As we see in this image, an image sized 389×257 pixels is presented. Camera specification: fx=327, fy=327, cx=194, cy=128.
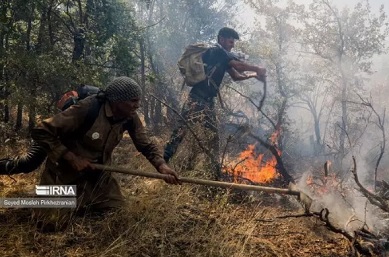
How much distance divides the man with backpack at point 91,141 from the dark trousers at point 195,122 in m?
1.39

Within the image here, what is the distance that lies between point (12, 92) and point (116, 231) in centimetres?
417

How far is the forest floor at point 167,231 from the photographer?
2682 mm

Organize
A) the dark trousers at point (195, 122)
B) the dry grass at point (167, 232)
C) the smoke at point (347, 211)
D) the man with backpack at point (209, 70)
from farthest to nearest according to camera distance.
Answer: the man with backpack at point (209, 70)
the dark trousers at point (195, 122)
the smoke at point (347, 211)
the dry grass at point (167, 232)

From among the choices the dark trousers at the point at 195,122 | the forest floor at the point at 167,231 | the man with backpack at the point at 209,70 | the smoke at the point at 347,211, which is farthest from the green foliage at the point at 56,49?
the smoke at the point at 347,211

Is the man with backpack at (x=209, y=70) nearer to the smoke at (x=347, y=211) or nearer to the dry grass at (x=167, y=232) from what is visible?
the dry grass at (x=167, y=232)

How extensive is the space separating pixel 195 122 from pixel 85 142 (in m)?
2.15

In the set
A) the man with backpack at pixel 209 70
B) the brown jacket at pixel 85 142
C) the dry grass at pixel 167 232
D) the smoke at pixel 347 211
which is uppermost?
the man with backpack at pixel 209 70

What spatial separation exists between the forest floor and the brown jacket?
0.35 meters

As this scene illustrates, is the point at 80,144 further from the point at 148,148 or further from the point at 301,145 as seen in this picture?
the point at 301,145

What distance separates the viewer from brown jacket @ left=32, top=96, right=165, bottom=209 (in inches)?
114

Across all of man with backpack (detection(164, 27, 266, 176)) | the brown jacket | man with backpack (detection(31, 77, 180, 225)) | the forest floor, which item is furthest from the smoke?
the brown jacket

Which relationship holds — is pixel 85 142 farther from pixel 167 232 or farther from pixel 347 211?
pixel 347 211

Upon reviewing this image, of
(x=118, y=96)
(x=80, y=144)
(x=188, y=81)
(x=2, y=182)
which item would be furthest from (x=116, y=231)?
(x=188, y=81)

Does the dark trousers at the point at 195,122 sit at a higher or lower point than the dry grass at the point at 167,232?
higher
